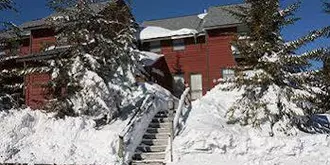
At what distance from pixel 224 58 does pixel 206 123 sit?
1361cm

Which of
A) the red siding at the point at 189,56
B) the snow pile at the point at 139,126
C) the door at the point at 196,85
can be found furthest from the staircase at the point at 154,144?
the red siding at the point at 189,56

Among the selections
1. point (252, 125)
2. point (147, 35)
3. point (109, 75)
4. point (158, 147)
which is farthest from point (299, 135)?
point (147, 35)

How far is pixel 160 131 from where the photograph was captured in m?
19.1

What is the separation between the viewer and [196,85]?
32.8 meters

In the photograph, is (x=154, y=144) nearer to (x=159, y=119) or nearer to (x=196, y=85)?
(x=159, y=119)

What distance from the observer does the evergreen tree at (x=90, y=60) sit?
19.0m

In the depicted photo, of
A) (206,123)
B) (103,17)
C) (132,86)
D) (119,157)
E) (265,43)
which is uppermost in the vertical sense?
(103,17)

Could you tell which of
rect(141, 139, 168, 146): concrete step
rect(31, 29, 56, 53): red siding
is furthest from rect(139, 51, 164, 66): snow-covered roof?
rect(141, 139, 168, 146): concrete step

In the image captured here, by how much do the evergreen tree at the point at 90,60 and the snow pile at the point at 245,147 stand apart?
153 inches

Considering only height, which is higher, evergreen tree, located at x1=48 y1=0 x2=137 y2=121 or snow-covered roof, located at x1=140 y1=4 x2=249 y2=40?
snow-covered roof, located at x1=140 y1=4 x2=249 y2=40

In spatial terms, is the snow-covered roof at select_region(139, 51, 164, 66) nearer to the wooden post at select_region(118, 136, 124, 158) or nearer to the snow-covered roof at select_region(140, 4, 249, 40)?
the snow-covered roof at select_region(140, 4, 249, 40)

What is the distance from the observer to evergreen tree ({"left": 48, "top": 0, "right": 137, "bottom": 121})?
747 inches

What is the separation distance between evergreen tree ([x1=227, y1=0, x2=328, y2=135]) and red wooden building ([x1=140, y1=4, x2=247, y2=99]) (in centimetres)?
1102

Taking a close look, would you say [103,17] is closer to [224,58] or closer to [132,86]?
[132,86]
